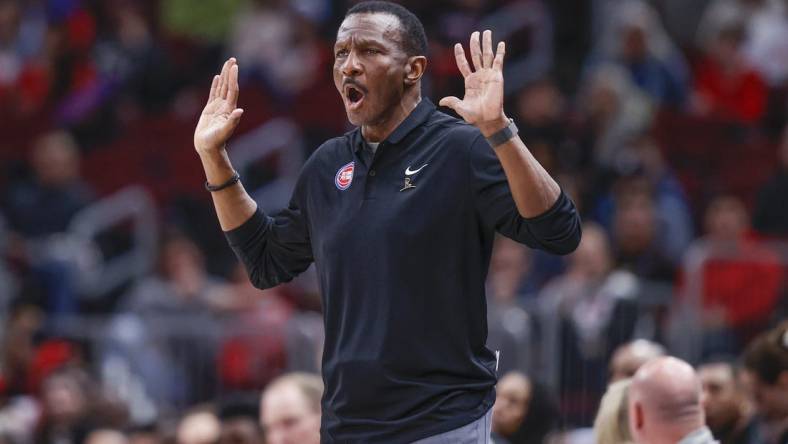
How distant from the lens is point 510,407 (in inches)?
287

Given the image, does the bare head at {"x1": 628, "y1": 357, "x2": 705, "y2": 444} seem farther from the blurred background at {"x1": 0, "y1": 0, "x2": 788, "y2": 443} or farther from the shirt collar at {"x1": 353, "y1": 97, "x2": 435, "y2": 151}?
the blurred background at {"x1": 0, "y1": 0, "x2": 788, "y2": 443}

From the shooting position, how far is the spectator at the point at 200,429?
320 inches

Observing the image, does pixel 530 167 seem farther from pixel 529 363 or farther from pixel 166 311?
pixel 166 311

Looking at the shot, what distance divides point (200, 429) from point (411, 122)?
4.08 metres

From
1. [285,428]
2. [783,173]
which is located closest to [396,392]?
[285,428]

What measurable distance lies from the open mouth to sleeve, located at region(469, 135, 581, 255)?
354mm

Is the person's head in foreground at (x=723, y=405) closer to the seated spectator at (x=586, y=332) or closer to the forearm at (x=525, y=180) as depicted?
the seated spectator at (x=586, y=332)

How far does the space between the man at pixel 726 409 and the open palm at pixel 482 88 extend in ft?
8.52

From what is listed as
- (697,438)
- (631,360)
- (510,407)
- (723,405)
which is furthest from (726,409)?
(697,438)

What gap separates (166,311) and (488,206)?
23.7 feet

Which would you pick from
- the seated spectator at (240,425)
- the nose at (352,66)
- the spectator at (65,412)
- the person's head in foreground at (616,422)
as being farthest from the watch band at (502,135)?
the spectator at (65,412)

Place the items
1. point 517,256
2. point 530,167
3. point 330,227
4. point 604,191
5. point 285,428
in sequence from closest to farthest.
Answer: point 530,167 < point 330,227 < point 285,428 < point 517,256 < point 604,191

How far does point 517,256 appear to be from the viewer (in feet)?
33.4

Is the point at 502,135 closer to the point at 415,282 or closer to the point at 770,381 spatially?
the point at 415,282
